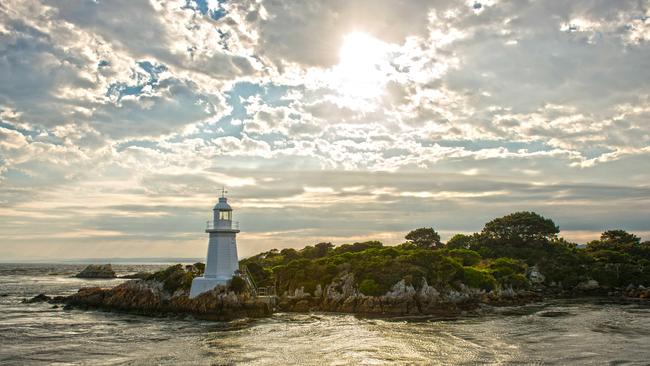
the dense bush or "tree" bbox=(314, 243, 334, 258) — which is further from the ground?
"tree" bbox=(314, 243, 334, 258)

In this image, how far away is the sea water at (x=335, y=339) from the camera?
2441 cm

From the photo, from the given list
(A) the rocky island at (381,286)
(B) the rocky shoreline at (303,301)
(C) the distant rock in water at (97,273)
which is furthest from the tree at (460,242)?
(C) the distant rock in water at (97,273)

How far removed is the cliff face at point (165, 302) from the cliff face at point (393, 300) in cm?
430

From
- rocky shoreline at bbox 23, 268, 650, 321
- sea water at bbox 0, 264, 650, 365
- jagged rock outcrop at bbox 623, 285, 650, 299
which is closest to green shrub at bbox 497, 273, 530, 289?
rocky shoreline at bbox 23, 268, 650, 321

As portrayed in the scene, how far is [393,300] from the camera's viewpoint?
1615 inches

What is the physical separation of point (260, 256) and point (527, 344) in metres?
60.5

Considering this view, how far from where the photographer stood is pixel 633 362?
894 inches

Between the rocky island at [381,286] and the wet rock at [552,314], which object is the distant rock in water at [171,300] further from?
the wet rock at [552,314]

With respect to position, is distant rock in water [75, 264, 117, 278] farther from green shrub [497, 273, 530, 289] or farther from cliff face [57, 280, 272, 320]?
green shrub [497, 273, 530, 289]

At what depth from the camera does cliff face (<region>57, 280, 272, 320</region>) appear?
3984 cm

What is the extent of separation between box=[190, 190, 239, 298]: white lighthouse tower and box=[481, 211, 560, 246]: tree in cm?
5049

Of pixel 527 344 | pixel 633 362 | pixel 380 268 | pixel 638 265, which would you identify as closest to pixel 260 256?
pixel 380 268

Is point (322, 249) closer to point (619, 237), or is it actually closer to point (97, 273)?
point (619, 237)

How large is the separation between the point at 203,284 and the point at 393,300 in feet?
53.3
